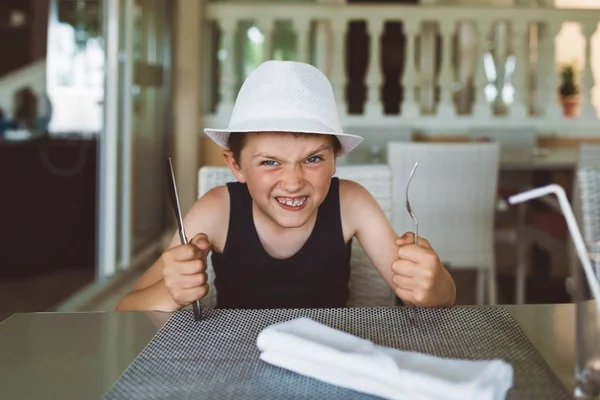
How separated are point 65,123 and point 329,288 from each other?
10.9ft

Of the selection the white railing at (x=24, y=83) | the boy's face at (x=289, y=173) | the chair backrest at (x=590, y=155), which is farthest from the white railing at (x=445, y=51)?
the boy's face at (x=289, y=173)

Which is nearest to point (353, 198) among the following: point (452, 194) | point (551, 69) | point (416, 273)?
point (416, 273)

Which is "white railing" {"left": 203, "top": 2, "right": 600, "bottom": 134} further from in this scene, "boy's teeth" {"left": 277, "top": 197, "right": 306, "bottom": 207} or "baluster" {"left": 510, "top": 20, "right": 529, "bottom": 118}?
"boy's teeth" {"left": 277, "top": 197, "right": 306, "bottom": 207}

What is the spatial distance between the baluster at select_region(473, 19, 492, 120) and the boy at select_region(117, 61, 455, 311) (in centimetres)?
360

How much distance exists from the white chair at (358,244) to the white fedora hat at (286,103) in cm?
32

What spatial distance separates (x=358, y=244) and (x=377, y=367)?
0.87m

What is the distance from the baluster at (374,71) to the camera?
4.95 metres

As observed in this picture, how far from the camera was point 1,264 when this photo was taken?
413 cm

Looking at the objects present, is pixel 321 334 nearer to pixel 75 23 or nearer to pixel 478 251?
pixel 478 251

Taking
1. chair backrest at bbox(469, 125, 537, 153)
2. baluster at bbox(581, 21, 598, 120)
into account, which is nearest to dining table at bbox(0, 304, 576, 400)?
chair backrest at bbox(469, 125, 537, 153)

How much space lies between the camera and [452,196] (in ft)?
10.0

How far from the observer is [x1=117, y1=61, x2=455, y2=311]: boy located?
3.70 feet

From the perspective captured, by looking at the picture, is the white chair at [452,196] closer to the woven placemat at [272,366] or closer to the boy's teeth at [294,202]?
the boy's teeth at [294,202]

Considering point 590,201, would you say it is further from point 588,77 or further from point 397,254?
point 588,77
